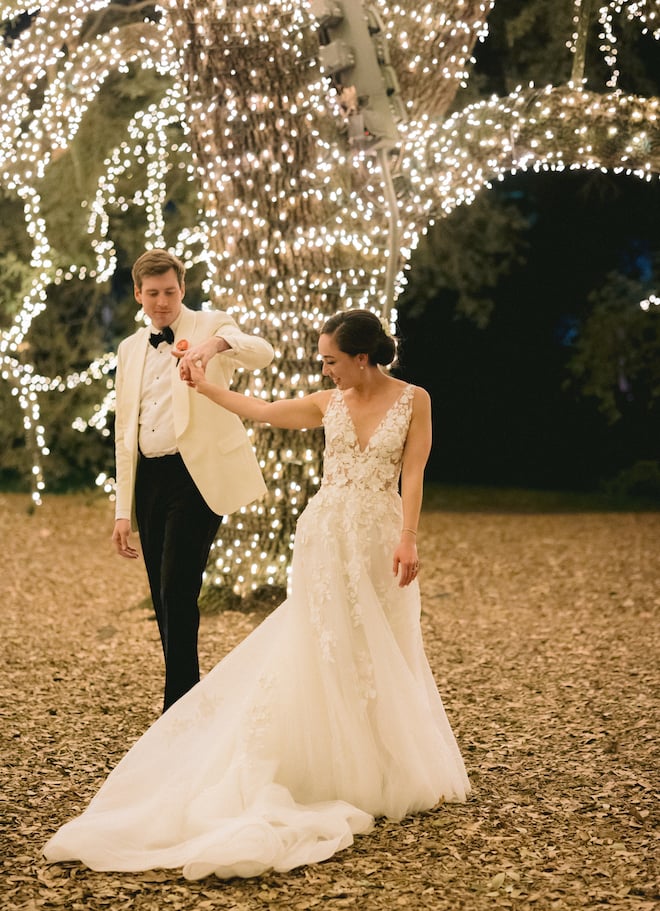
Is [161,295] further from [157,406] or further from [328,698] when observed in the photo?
[328,698]

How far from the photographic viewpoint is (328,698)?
159 inches

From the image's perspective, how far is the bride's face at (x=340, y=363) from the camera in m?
4.23

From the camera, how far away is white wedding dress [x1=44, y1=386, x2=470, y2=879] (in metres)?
3.67

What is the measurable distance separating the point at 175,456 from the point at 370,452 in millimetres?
797

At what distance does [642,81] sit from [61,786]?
10.2m

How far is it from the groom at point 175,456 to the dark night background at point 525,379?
47.1ft

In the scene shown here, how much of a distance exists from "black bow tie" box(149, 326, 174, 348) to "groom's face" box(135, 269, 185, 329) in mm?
36

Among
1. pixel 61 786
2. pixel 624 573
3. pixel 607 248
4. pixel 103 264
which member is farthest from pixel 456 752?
pixel 607 248

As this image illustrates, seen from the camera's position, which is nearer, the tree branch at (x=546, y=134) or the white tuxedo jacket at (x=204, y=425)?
the white tuxedo jacket at (x=204, y=425)

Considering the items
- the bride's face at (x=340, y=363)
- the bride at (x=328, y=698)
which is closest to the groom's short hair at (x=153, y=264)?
the bride at (x=328, y=698)

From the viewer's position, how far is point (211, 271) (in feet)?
25.6

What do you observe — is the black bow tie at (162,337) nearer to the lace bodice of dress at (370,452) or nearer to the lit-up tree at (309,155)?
the lace bodice of dress at (370,452)

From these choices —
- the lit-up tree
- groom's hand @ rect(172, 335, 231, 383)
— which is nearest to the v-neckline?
groom's hand @ rect(172, 335, 231, 383)

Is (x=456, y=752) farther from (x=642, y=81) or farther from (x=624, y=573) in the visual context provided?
(x=642, y=81)
